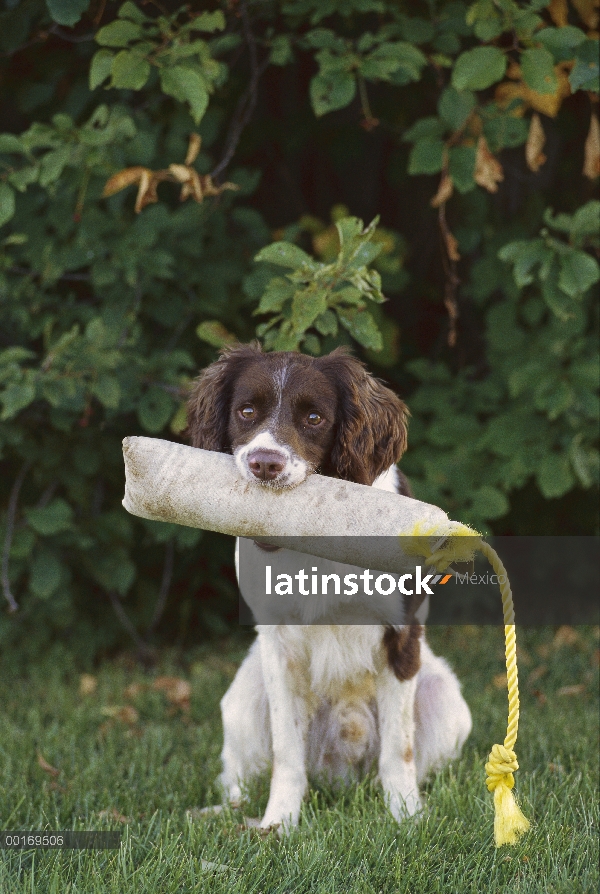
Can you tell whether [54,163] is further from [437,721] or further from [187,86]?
[437,721]

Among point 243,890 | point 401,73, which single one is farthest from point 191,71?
point 243,890

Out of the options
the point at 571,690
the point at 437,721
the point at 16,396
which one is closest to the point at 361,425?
the point at 437,721

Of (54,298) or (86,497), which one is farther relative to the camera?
(86,497)

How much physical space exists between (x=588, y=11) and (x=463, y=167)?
33.7 inches

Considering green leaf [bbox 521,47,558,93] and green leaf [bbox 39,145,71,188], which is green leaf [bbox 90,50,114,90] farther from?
green leaf [bbox 521,47,558,93]

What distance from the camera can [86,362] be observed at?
3645 millimetres

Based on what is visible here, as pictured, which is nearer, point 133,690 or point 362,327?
point 362,327

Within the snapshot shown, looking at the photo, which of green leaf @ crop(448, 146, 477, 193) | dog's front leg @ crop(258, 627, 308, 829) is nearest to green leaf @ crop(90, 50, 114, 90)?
green leaf @ crop(448, 146, 477, 193)

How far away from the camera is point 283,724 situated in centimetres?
283

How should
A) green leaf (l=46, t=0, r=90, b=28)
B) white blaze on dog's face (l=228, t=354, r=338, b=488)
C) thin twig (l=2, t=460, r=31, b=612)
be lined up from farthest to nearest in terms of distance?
thin twig (l=2, t=460, r=31, b=612) → green leaf (l=46, t=0, r=90, b=28) → white blaze on dog's face (l=228, t=354, r=338, b=488)

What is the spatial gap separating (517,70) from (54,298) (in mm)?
2146

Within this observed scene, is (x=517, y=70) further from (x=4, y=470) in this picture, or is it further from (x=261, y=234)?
(x=4, y=470)

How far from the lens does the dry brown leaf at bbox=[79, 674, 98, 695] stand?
4266mm

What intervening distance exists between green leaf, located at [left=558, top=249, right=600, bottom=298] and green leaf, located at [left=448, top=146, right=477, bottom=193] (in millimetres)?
477
